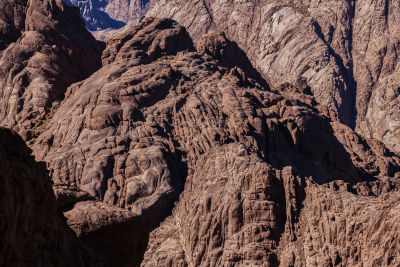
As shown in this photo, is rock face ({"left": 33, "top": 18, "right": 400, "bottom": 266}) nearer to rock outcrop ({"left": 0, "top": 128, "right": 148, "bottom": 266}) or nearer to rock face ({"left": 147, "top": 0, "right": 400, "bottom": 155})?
rock outcrop ({"left": 0, "top": 128, "right": 148, "bottom": 266})

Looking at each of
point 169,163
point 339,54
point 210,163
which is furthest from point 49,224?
point 339,54

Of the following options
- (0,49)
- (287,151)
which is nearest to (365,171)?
(287,151)

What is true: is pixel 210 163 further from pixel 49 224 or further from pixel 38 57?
pixel 38 57

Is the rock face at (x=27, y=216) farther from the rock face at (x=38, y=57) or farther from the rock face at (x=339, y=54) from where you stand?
the rock face at (x=339, y=54)

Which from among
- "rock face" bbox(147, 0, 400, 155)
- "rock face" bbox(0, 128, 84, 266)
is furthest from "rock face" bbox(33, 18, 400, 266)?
"rock face" bbox(147, 0, 400, 155)

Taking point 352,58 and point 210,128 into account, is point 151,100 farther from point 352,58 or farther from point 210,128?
point 352,58

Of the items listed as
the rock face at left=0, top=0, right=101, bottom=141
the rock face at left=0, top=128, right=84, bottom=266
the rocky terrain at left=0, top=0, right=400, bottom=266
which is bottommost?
the rock face at left=0, top=128, right=84, bottom=266

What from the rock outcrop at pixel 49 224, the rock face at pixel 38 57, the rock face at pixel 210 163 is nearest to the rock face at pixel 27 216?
the rock outcrop at pixel 49 224
